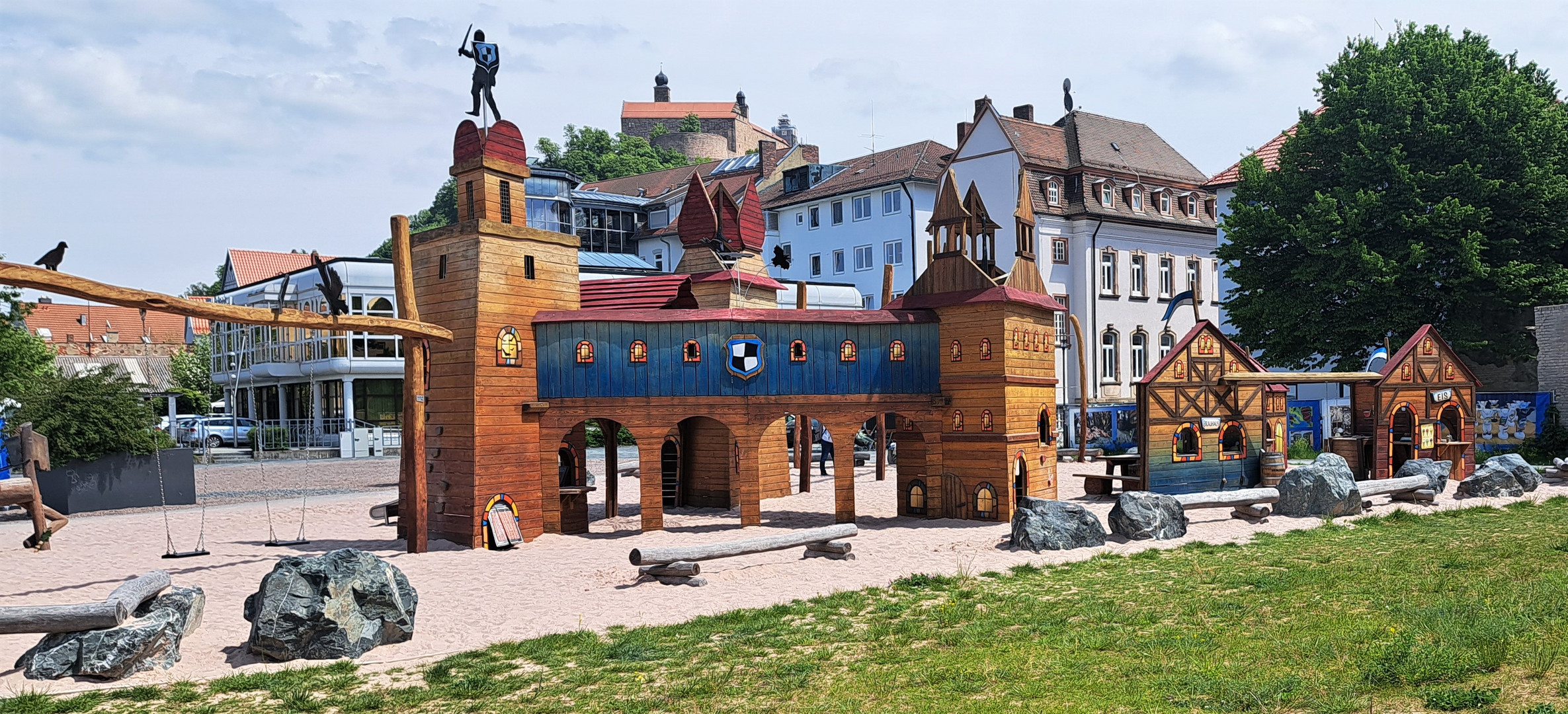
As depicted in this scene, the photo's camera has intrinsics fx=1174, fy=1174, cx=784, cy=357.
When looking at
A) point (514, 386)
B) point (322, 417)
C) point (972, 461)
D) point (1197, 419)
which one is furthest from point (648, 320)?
point (322, 417)

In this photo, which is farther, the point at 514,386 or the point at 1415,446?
the point at 1415,446

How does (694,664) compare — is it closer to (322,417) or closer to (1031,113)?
(322,417)

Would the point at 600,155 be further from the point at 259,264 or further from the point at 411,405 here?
the point at 411,405

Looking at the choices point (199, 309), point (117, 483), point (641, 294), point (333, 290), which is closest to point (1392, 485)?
point (641, 294)

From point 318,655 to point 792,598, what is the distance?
5.65 meters

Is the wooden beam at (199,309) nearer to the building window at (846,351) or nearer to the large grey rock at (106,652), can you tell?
the large grey rock at (106,652)

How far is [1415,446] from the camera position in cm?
2831

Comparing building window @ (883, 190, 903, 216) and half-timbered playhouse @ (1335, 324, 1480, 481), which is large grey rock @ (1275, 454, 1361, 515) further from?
building window @ (883, 190, 903, 216)

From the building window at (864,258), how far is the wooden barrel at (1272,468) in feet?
116

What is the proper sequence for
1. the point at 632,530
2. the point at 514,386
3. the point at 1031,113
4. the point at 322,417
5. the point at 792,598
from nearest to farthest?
the point at 792,598 < the point at 514,386 < the point at 632,530 < the point at 322,417 < the point at 1031,113

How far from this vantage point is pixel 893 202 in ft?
195

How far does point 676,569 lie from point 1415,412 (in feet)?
68.6

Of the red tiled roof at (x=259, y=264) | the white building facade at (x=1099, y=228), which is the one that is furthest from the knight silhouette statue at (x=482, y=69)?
the red tiled roof at (x=259, y=264)

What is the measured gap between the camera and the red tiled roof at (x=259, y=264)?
65.9m
